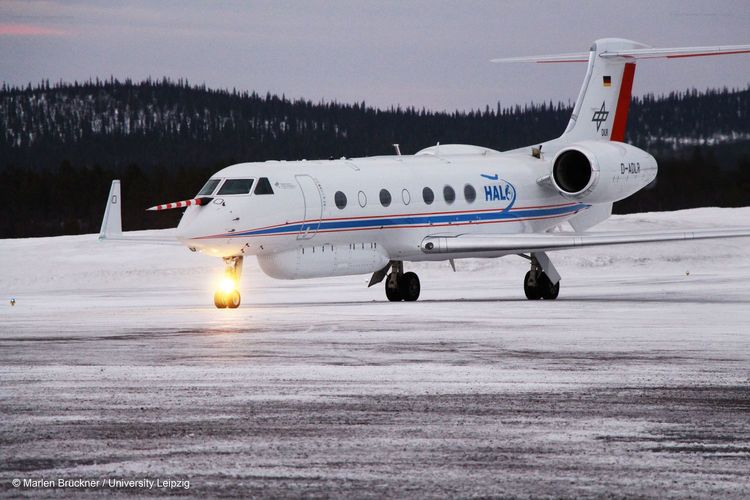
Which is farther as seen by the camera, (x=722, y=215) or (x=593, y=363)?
(x=722, y=215)

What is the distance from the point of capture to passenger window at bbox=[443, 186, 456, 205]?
2767 centimetres

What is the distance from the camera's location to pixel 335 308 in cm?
2406

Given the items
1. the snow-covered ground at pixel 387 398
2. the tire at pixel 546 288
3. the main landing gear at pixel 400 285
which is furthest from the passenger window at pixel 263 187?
the tire at pixel 546 288

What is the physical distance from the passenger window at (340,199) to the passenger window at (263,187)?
1.50m

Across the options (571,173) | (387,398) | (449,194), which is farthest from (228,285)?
(387,398)

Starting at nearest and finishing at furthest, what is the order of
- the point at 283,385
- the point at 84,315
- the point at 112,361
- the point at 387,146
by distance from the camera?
1. the point at 283,385
2. the point at 112,361
3. the point at 84,315
4. the point at 387,146

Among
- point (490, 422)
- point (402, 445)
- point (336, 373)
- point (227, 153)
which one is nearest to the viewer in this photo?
point (402, 445)

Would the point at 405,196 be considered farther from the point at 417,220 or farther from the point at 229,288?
the point at 229,288

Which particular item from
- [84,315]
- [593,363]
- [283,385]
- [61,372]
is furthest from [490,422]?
[84,315]

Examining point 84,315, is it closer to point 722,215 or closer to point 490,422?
point 490,422

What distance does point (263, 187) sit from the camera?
24.2 meters

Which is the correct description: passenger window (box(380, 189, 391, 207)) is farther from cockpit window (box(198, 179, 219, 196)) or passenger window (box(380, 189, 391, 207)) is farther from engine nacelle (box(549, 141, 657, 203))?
engine nacelle (box(549, 141, 657, 203))

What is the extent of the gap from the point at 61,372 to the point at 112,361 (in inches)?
41.9

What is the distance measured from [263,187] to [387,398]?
13723 mm
